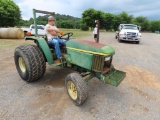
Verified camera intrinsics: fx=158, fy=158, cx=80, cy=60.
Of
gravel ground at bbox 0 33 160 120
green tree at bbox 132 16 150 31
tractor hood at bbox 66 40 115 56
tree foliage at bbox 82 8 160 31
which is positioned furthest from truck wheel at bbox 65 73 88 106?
green tree at bbox 132 16 150 31

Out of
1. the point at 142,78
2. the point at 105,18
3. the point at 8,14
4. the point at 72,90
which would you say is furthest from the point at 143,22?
the point at 72,90

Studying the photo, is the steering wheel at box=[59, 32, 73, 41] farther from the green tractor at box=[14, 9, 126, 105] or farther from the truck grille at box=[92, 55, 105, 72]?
the truck grille at box=[92, 55, 105, 72]

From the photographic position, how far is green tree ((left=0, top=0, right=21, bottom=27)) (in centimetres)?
2671

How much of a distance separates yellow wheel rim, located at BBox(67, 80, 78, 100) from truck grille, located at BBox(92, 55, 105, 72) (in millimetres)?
604

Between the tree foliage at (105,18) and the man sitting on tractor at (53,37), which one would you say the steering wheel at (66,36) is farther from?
the tree foliage at (105,18)

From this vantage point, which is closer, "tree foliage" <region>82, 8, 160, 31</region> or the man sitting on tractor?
the man sitting on tractor

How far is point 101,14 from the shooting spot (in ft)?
148

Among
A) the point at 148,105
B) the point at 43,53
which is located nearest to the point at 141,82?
the point at 148,105

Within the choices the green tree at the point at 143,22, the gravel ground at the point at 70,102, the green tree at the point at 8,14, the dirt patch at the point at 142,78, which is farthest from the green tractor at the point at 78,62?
the green tree at the point at 143,22

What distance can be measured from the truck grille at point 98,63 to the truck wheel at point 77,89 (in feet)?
1.35

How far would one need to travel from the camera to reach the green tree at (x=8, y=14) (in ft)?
87.6

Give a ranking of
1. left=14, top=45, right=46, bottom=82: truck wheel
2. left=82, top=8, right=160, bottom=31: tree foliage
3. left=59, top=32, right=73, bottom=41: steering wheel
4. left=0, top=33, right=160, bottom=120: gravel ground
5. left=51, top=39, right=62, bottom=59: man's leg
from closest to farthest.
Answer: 1. left=0, top=33, right=160, bottom=120: gravel ground
2. left=14, top=45, right=46, bottom=82: truck wheel
3. left=51, top=39, right=62, bottom=59: man's leg
4. left=59, top=32, right=73, bottom=41: steering wheel
5. left=82, top=8, right=160, bottom=31: tree foliage

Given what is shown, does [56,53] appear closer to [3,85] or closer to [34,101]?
[34,101]

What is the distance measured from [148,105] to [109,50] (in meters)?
1.52
